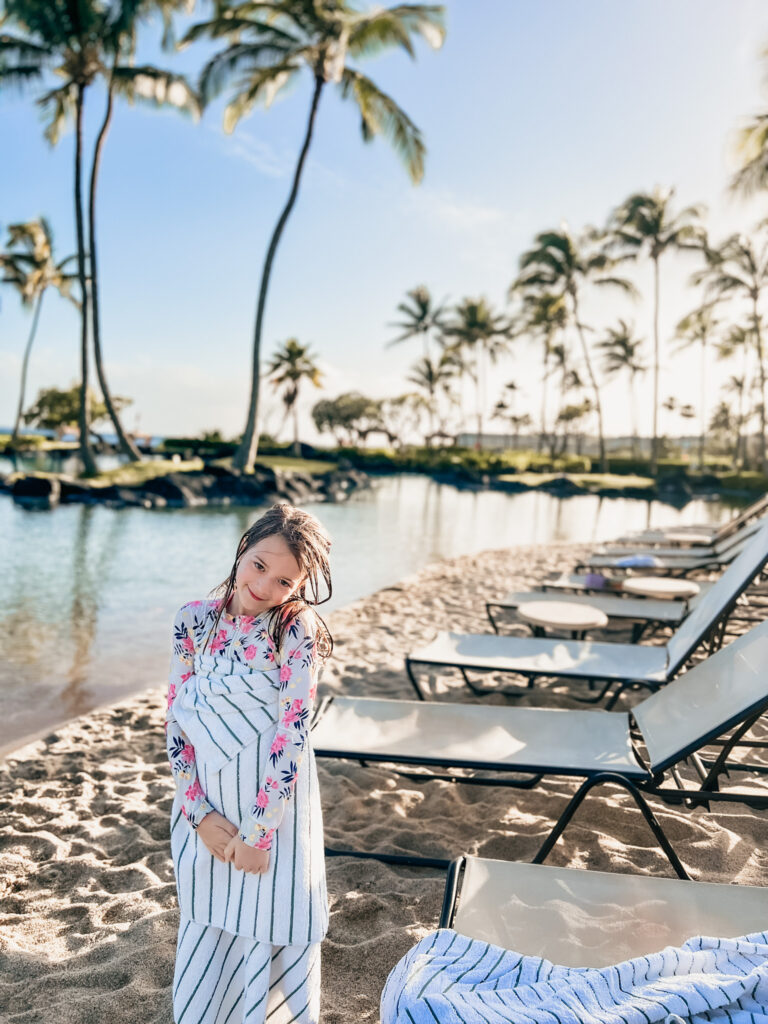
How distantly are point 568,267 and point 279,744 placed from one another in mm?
30462

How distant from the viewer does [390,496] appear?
22156mm

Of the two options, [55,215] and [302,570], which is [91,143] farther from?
[302,570]

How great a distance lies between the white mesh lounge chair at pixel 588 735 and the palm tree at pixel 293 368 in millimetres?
34095

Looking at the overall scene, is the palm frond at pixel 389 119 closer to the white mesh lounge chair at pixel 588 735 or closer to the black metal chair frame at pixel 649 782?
the white mesh lounge chair at pixel 588 735

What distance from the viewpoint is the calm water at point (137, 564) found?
498 cm

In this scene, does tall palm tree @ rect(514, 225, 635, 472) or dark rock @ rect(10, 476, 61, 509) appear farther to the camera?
tall palm tree @ rect(514, 225, 635, 472)

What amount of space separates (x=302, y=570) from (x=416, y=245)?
39.8m

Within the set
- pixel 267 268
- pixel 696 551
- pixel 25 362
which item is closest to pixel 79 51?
pixel 267 268

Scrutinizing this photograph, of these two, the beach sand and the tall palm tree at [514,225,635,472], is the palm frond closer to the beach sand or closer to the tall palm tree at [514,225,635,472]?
the tall palm tree at [514,225,635,472]

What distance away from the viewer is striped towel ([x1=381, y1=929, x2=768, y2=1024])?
1.08 m

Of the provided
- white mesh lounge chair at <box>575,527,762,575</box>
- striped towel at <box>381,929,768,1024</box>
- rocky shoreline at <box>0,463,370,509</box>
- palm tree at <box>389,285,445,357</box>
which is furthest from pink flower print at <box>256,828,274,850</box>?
palm tree at <box>389,285,445,357</box>

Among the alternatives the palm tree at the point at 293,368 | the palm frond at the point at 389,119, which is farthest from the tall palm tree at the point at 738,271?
the palm tree at the point at 293,368

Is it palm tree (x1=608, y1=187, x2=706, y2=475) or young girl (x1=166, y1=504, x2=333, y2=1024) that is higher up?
palm tree (x1=608, y1=187, x2=706, y2=475)

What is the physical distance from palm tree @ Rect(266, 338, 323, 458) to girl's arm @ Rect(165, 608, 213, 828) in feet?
116
